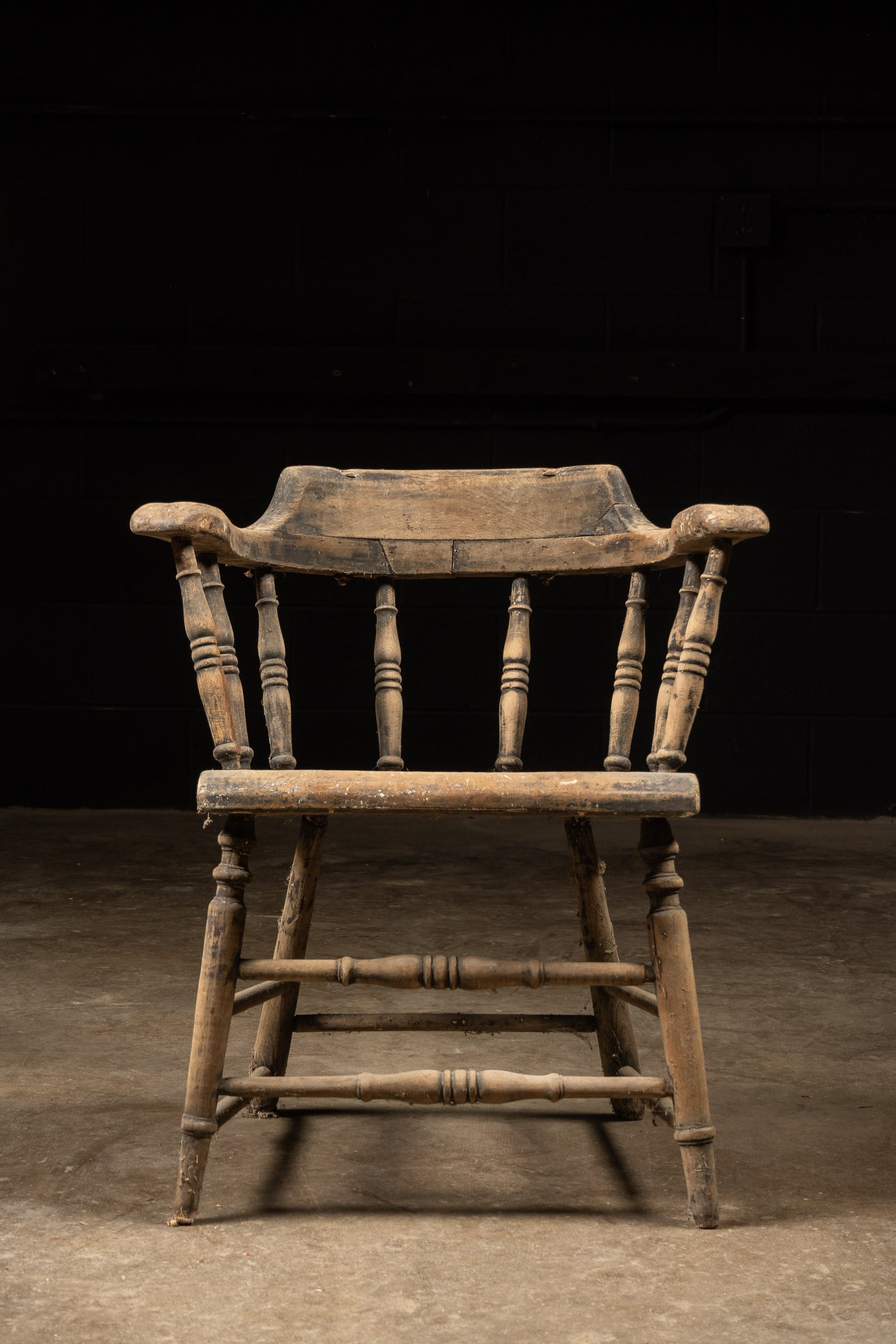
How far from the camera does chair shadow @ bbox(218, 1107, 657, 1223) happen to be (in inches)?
54.3

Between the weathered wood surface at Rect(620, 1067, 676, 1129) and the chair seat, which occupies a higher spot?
the chair seat

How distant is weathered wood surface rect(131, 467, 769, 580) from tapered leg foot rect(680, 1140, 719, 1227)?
0.70m

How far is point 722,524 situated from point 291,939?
711mm

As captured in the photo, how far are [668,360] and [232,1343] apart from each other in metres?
3.79

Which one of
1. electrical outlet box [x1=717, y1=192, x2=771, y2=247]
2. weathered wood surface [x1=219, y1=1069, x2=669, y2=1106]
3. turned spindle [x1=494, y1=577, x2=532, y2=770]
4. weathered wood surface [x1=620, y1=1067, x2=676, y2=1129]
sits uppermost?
electrical outlet box [x1=717, y1=192, x2=771, y2=247]

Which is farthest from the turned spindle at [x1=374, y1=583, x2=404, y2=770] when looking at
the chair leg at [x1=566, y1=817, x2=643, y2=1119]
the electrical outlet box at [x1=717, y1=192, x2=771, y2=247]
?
the electrical outlet box at [x1=717, y1=192, x2=771, y2=247]

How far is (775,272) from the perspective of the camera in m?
4.51

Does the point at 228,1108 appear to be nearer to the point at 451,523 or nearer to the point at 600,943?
the point at 600,943

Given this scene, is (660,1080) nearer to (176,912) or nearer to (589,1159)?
(589,1159)

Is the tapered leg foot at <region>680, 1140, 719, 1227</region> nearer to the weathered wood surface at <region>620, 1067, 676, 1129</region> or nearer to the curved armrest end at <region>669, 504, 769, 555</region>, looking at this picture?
the weathered wood surface at <region>620, 1067, 676, 1129</region>

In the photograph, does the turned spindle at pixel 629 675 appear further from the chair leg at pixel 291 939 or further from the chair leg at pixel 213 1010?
the chair leg at pixel 213 1010

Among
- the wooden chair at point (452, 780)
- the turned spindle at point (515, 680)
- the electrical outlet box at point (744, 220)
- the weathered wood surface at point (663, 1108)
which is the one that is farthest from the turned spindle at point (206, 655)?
the electrical outlet box at point (744, 220)

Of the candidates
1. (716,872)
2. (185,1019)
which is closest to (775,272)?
(716,872)

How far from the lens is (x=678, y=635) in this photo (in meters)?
1.56
